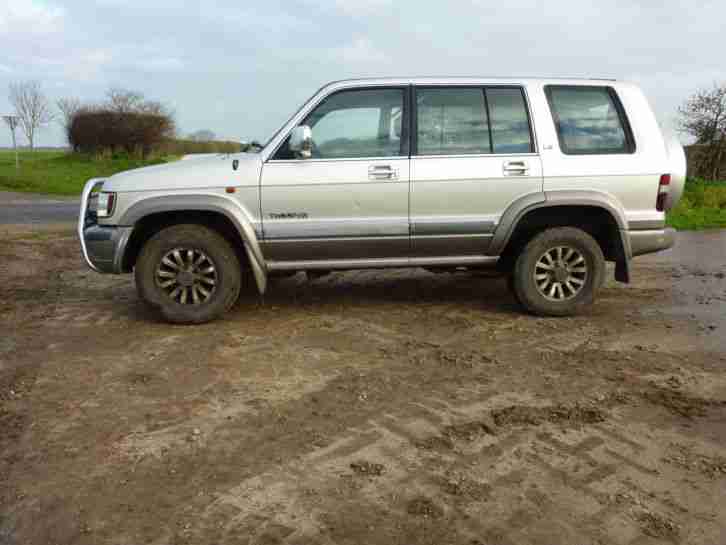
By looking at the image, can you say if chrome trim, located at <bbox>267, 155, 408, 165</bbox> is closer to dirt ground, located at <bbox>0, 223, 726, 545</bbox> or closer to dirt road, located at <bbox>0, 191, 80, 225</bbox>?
dirt ground, located at <bbox>0, 223, 726, 545</bbox>

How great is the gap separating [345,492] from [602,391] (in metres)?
2.00

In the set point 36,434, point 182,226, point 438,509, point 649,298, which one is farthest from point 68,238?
point 438,509

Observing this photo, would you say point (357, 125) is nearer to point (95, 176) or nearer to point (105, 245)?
point (105, 245)

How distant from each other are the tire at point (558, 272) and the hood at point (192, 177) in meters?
2.47

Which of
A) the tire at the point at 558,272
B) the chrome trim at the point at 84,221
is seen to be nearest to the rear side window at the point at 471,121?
the tire at the point at 558,272

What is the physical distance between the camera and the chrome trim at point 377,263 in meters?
5.59

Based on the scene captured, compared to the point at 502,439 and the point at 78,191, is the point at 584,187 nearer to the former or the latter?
the point at 502,439

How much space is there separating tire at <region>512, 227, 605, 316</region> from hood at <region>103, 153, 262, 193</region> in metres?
2.47

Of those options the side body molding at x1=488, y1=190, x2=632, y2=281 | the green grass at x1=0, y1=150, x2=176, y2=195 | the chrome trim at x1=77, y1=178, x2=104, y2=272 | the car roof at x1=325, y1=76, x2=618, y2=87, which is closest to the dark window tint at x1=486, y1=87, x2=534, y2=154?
the car roof at x1=325, y1=76, x2=618, y2=87

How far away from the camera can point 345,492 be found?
283 centimetres

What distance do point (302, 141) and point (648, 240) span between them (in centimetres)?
311

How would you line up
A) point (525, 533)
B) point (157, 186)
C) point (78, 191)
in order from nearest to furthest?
point (525, 533) → point (157, 186) → point (78, 191)

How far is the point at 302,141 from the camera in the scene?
17.2 ft

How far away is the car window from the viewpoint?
5488mm
